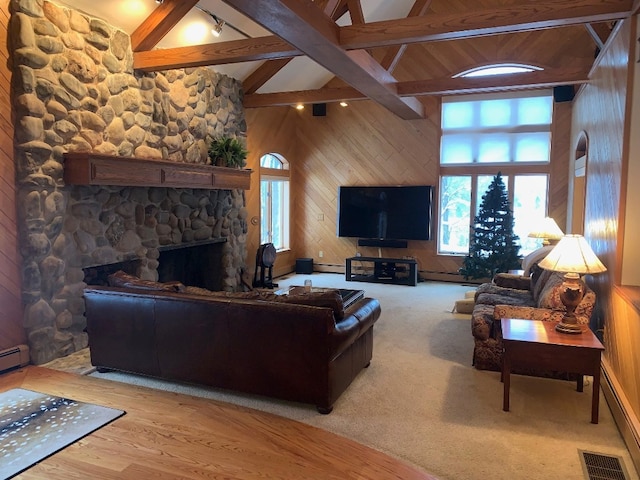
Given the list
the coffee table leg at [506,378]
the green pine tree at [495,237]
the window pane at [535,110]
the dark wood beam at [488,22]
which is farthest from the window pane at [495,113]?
the coffee table leg at [506,378]

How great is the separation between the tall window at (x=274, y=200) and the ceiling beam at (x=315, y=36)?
3.03 meters

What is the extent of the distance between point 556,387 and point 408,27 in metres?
3.24

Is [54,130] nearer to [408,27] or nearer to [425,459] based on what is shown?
[408,27]

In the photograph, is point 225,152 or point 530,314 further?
point 225,152

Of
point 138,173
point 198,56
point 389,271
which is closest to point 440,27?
point 198,56

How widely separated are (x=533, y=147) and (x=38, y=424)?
7728 millimetres

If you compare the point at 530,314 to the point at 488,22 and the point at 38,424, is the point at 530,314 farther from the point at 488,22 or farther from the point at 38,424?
the point at 38,424

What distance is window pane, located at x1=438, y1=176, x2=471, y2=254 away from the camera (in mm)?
8445

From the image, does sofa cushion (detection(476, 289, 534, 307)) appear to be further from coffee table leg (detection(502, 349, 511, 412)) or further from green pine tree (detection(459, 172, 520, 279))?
green pine tree (detection(459, 172, 520, 279))

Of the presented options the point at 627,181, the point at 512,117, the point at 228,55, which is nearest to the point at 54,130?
the point at 228,55

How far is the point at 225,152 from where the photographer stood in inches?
258

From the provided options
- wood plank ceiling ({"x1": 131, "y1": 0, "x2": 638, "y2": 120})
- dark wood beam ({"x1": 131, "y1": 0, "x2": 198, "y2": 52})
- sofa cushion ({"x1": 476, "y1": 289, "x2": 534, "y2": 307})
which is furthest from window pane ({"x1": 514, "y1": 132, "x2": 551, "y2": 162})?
dark wood beam ({"x1": 131, "y1": 0, "x2": 198, "y2": 52})

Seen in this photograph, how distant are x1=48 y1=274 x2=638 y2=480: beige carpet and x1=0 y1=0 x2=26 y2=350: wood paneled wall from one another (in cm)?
99

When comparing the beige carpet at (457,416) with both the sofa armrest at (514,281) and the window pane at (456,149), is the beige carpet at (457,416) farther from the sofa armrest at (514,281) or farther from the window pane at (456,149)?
the window pane at (456,149)
